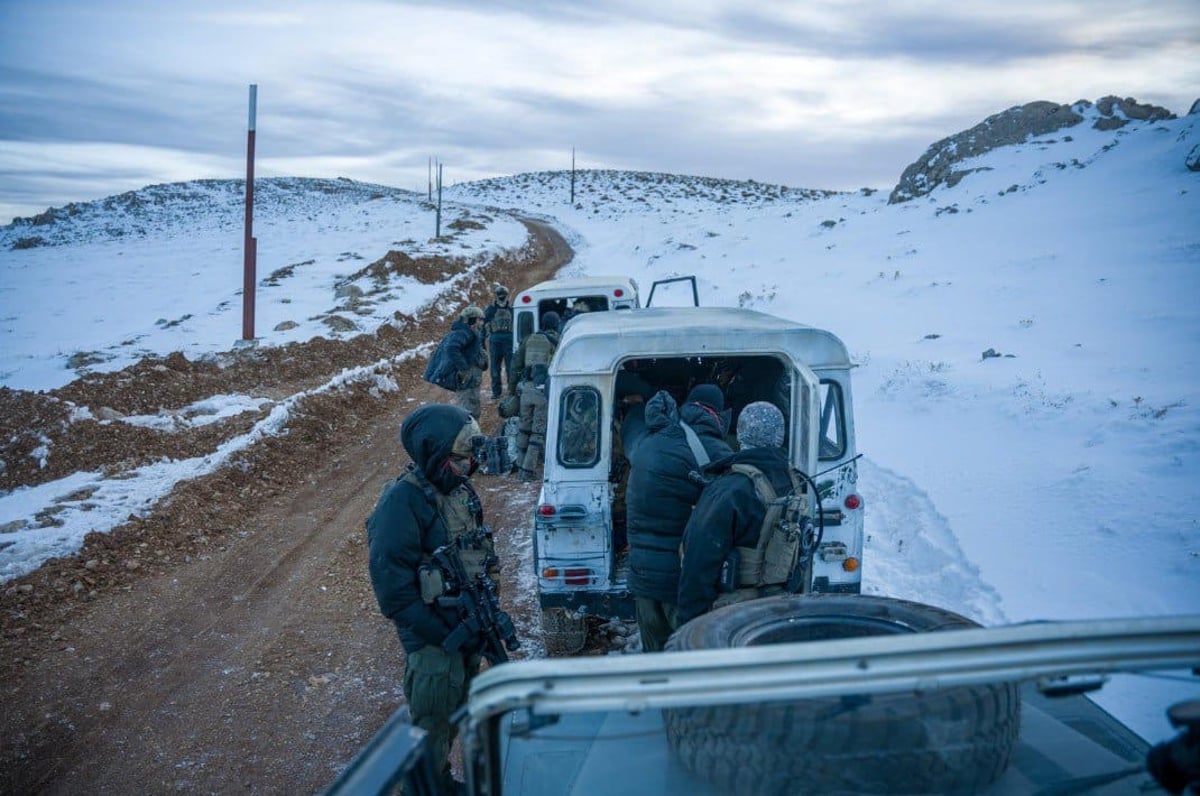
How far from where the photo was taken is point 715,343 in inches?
197

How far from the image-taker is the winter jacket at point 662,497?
4.35 metres

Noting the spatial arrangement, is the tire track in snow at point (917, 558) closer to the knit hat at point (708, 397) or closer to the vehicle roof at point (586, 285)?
the knit hat at point (708, 397)

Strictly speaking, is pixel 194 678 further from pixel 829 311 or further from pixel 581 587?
pixel 829 311

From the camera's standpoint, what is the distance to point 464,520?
3678 millimetres

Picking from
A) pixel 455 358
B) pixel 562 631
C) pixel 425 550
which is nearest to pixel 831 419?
pixel 562 631

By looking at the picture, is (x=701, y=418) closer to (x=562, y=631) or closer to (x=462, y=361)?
(x=562, y=631)

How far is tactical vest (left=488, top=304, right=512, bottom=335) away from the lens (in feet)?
40.6

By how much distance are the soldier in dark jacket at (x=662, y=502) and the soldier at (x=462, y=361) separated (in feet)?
18.0

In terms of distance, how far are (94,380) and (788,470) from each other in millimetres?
11950

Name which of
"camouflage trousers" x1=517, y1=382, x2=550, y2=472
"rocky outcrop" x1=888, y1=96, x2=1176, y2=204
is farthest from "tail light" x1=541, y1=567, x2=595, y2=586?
"rocky outcrop" x1=888, y1=96, x2=1176, y2=204

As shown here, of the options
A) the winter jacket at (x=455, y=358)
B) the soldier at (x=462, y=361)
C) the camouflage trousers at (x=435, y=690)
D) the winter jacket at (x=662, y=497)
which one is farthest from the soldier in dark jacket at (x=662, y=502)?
the winter jacket at (x=455, y=358)

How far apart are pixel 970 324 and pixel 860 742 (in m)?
15.2

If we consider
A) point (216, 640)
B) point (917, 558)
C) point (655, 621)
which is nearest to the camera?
point (655, 621)

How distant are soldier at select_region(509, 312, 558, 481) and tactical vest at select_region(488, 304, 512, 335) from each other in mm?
2540
